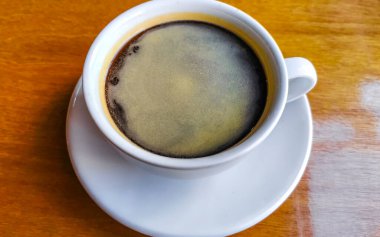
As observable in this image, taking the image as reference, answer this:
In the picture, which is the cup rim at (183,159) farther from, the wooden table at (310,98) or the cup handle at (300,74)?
the wooden table at (310,98)

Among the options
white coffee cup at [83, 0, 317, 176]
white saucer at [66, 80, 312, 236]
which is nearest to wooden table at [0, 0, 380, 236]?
white saucer at [66, 80, 312, 236]

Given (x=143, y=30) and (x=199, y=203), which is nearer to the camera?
(x=199, y=203)

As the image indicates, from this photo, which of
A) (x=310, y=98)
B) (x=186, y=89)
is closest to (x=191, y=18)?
(x=186, y=89)

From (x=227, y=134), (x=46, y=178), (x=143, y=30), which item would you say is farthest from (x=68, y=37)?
(x=227, y=134)

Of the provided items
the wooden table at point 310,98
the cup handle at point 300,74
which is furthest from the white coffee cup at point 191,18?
the wooden table at point 310,98

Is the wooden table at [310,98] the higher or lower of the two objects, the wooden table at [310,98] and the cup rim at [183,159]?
the lower

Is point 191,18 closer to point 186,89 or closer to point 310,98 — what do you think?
point 186,89

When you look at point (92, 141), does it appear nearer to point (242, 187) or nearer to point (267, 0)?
point (242, 187)
